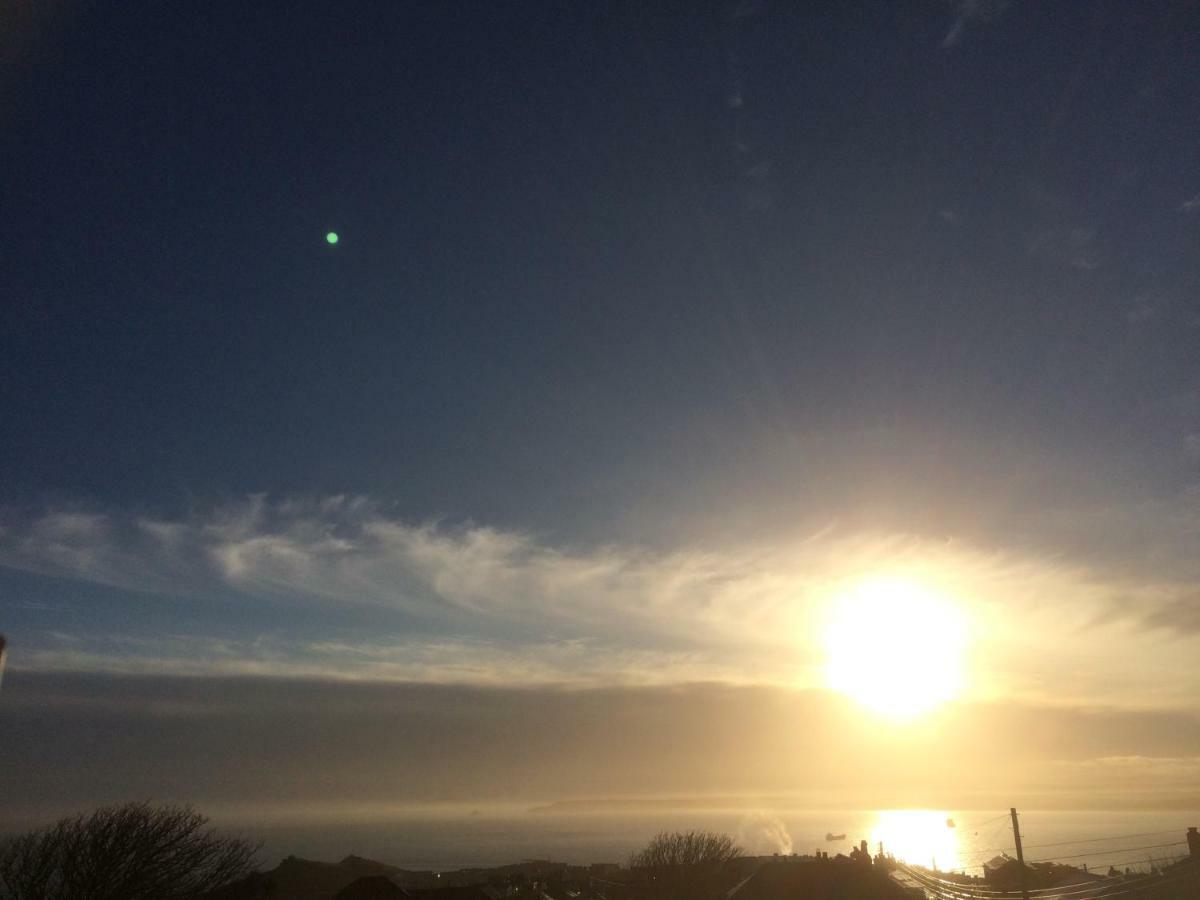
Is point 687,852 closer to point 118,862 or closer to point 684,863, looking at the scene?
point 684,863

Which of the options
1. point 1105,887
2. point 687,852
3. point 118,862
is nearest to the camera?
point 118,862

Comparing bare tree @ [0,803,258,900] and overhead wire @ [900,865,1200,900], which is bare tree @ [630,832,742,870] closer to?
overhead wire @ [900,865,1200,900]

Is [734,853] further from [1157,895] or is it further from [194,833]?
[194,833]

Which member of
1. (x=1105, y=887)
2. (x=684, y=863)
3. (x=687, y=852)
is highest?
(x=1105, y=887)

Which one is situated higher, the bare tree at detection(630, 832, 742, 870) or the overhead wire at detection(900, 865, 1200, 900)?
the overhead wire at detection(900, 865, 1200, 900)

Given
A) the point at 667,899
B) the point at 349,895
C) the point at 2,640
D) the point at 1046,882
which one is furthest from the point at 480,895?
the point at 2,640

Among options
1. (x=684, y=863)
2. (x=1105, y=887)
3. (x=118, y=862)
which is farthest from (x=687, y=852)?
(x=118, y=862)

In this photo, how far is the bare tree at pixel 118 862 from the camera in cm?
3406

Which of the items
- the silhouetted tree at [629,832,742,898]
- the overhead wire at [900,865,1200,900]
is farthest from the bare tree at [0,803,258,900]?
the silhouetted tree at [629,832,742,898]

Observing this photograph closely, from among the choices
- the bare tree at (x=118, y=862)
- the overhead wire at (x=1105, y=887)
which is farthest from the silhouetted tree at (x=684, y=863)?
the bare tree at (x=118, y=862)

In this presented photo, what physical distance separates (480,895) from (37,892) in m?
39.9

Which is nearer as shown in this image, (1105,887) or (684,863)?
(1105,887)

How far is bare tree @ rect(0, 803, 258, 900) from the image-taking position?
112 ft

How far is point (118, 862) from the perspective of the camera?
115ft
